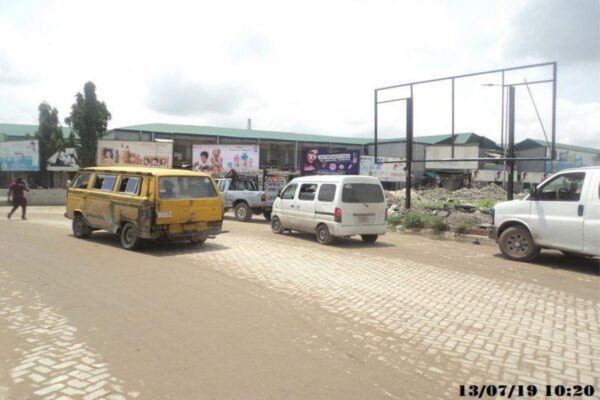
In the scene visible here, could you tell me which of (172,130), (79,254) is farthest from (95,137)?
(79,254)

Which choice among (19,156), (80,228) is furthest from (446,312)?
(19,156)

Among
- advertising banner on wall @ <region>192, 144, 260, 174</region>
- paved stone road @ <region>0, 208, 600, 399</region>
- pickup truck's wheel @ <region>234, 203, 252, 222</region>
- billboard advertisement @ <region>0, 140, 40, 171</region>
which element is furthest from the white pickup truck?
billboard advertisement @ <region>0, 140, 40, 171</region>

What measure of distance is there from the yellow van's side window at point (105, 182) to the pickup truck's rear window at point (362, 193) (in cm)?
569

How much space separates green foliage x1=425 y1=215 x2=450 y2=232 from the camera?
→ 559 inches

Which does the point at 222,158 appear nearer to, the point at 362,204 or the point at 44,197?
the point at 44,197

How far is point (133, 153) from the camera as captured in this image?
32.2 metres

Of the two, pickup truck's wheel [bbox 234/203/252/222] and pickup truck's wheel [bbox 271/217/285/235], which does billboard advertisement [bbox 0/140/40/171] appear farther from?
pickup truck's wheel [bbox 271/217/285/235]

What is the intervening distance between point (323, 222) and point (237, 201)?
7.35 meters

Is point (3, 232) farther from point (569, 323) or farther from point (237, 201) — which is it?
point (569, 323)

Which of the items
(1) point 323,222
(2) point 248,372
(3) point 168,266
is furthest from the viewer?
(1) point 323,222

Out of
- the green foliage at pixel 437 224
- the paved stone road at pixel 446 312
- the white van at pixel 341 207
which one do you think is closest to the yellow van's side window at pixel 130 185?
the paved stone road at pixel 446 312

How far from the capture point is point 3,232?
1332 centimetres

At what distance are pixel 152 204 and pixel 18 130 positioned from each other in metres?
45.5

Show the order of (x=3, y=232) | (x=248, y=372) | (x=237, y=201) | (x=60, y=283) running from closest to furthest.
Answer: (x=248, y=372), (x=60, y=283), (x=3, y=232), (x=237, y=201)
